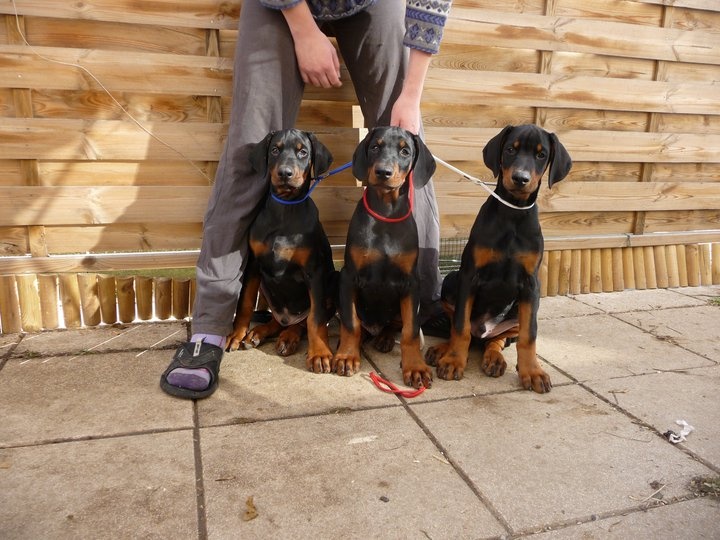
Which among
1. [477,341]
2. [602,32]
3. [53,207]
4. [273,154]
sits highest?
[602,32]

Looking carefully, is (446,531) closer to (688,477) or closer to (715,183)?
(688,477)

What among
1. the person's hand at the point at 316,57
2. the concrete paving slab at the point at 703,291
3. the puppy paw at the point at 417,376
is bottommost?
the concrete paving slab at the point at 703,291

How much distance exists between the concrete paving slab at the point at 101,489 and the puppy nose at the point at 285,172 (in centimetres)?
127

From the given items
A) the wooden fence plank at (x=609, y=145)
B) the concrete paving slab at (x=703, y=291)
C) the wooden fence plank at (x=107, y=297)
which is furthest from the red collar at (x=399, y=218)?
the concrete paving slab at (x=703, y=291)

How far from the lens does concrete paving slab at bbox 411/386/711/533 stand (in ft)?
6.18

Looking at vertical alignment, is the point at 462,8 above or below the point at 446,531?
above

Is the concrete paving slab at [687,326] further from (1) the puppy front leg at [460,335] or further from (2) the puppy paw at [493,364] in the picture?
(1) the puppy front leg at [460,335]

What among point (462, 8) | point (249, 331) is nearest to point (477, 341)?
point (249, 331)

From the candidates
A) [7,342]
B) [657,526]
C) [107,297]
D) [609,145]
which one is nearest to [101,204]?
[107,297]

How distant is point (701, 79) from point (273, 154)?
11.9ft

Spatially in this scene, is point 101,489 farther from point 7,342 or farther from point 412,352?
point 7,342

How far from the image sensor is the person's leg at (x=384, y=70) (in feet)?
9.80

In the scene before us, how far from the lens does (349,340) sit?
2.97 m

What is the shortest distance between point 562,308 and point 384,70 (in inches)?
82.2
